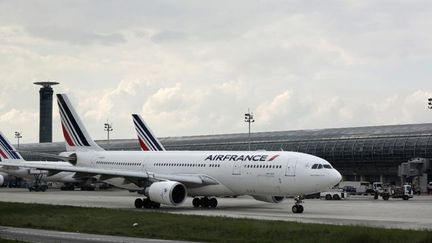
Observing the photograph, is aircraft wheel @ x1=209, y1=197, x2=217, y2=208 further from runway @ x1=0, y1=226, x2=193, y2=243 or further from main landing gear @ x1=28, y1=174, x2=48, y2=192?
main landing gear @ x1=28, y1=174, x2=48, y2=192

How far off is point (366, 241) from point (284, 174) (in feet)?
59.3

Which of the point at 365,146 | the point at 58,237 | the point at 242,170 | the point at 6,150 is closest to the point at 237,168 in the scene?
the point at 242,170

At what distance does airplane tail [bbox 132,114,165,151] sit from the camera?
240 feet

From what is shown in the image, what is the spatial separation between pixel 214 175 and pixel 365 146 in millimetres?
59135

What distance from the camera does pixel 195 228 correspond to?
2697 centimetres

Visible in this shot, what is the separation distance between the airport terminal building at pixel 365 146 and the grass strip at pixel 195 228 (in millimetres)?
59758

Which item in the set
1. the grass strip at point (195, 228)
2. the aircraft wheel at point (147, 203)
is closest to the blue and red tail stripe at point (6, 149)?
the aircraft wheel at point (147, 203)

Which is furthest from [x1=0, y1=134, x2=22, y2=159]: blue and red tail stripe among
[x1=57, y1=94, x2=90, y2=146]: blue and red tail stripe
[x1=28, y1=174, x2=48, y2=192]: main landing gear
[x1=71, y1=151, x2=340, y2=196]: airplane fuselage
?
[x1=71, y1=151, x2=340, y2=196]: airplane fuselage

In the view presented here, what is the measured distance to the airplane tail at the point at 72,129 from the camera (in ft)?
185

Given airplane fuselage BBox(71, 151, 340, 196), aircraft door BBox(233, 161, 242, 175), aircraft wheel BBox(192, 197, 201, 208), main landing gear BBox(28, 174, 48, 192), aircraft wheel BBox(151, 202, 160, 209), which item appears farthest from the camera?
main landing gear BBox(28, 174, 48, 192)

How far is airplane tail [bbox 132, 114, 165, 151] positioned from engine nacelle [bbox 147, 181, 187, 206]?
30.5 meters

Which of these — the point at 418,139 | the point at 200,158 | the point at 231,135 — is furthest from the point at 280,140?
the point at 200,158

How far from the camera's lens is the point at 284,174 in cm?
4025

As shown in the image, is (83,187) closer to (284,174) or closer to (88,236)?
(284,174)
